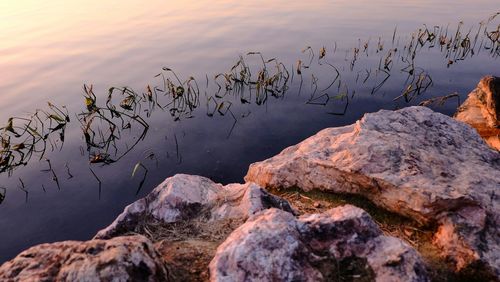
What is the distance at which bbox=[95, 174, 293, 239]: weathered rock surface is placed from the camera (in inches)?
179

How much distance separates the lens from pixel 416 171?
196 inches

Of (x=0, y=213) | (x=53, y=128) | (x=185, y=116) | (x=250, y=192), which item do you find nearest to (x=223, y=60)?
(x=185, y=116)

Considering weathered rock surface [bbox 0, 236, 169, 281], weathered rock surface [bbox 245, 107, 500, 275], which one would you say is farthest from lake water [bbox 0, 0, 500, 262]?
weathered rock surface [bbox 0, 236, 169, 281]

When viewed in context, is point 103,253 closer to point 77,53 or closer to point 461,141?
point 461,141

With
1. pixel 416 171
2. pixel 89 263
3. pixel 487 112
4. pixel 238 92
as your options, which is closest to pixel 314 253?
pixel 89 263

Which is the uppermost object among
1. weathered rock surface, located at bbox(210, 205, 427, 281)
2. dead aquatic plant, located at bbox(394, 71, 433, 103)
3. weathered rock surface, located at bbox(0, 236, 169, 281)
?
weathered rock surface, located at bbox(0, 236, 169, 281)

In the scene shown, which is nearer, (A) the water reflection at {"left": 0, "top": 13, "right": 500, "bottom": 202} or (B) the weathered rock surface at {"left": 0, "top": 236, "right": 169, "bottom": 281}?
(B) the weathered rock surface at {"left": 0, "top": 236, "right": 169, "bottom": 281}

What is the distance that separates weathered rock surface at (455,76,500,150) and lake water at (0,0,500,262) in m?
1.49

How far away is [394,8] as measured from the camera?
2348 centimetres

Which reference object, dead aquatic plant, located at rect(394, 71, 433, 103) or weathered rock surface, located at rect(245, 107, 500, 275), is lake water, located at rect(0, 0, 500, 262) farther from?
weathered rock surface, located at rect(245, 107, 500, 275)

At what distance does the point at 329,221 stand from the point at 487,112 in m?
7.87

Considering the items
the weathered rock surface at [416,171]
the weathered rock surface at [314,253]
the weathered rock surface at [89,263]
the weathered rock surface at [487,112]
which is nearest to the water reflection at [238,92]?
the weathered rock surface at [487,112]

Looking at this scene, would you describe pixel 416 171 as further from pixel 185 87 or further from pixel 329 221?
pixel 185 87

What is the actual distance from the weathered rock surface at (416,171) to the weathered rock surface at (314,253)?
1.14 m
